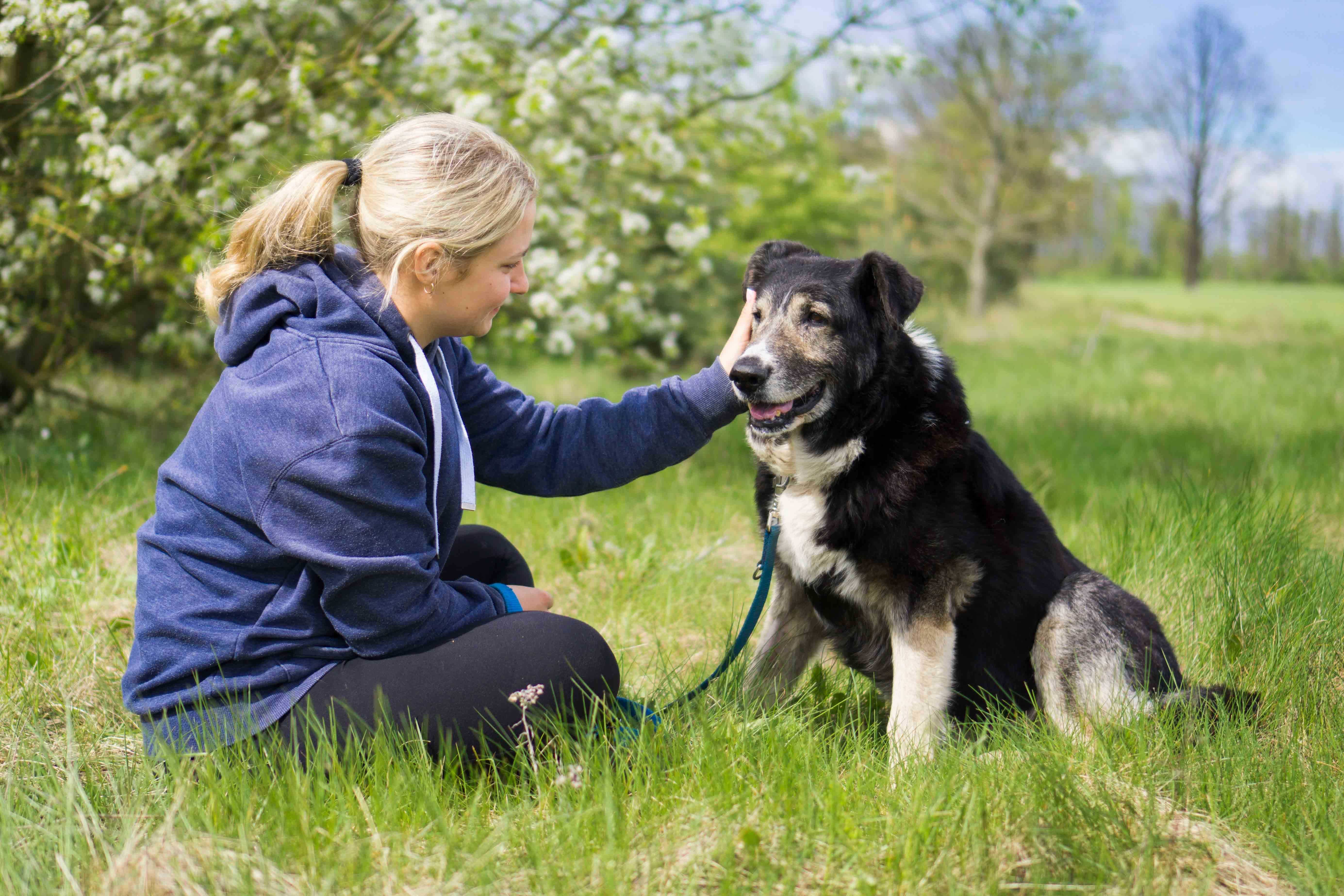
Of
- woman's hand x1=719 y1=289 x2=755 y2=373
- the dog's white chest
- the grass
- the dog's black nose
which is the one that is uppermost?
woman's hand x1=719 y1=289 x2=755 y2=373

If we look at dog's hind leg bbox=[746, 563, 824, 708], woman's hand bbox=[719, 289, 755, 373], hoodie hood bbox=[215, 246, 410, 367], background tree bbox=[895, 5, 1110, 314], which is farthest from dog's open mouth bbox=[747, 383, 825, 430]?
background tree bbox=[895, 5, 1110, 314]

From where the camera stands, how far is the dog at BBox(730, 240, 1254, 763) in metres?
2.75

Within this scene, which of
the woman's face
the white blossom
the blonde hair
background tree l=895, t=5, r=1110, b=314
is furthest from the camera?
background tree l=895, t=5, r=1110, b=314

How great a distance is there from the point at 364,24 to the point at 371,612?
475cm

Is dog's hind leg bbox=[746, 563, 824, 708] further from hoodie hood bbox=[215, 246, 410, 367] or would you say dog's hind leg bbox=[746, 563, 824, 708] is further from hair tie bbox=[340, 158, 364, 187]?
hair tie bbox=[340, 158, 364, 187]

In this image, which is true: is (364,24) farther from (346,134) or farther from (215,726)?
(215,726)

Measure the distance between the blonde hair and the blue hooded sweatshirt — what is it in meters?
0.07

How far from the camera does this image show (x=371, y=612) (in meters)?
2.17

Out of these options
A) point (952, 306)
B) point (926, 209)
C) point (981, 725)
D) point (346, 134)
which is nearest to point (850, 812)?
point (981, 725)

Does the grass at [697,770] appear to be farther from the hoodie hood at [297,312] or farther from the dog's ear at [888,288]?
the dog's ear at [888,288]

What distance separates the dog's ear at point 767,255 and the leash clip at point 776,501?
66 centimetres

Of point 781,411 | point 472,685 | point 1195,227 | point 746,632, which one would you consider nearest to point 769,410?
point 781,411

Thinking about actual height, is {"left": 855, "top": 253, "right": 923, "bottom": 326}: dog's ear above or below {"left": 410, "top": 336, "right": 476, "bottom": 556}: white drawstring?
above

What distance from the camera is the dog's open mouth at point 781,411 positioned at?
2.77m
